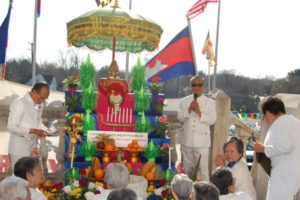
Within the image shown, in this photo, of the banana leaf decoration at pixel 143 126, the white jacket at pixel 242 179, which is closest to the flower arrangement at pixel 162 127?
the banana leaf decoration at pixel 143 126

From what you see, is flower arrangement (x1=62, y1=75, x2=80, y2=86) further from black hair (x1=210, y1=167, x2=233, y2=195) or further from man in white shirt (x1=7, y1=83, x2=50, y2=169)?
black hair (x1=210, y1=167, x2=233, y2=195)

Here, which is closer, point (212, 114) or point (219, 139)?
point (212, 114)

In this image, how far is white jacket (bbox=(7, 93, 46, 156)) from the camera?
6168 millimetres

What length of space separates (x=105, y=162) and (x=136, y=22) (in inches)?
98.9

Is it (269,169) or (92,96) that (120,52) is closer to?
(92,96)

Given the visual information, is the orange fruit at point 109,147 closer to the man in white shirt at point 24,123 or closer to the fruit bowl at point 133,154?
the fruit bowl at point 133,154

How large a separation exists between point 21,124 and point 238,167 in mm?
3109

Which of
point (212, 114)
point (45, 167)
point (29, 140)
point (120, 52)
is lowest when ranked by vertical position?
point (45, 167)

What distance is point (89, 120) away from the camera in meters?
7.56

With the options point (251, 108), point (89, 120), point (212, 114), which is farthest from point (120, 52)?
point (251, 108)

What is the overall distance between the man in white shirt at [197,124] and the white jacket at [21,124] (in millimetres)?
2578

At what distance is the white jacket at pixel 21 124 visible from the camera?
20.2 ft

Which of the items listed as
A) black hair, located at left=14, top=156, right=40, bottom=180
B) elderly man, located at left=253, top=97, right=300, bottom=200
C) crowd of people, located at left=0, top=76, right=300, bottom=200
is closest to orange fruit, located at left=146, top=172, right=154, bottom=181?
crowd of people, located at left=0, top=76, right=300, bottom=200

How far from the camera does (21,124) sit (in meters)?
6.24
